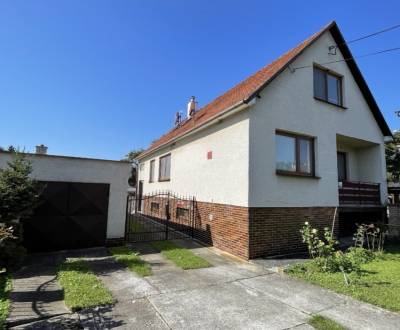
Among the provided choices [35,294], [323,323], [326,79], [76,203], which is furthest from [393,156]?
[35,294]

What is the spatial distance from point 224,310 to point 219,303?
0.98 ft

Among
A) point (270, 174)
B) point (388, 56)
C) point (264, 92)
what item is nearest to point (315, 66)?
point (388, 56)

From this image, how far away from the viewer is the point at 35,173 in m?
8.07

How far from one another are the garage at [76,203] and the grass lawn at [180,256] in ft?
5.06

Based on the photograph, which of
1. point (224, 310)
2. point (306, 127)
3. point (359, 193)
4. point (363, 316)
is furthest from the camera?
point (359, 193)

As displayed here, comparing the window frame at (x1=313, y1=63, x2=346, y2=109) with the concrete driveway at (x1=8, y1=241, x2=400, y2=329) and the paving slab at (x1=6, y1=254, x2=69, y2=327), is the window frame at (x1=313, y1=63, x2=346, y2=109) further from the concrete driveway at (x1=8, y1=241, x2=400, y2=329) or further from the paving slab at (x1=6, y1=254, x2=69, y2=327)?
the paving slab at (x1=6, y1=254, x2=69, y2=327)

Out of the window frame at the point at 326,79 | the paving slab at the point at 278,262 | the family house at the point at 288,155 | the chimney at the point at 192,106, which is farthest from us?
the chimney at the point at 192,106

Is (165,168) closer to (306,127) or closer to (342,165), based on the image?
(306,127)

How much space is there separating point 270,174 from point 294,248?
271 centimetres

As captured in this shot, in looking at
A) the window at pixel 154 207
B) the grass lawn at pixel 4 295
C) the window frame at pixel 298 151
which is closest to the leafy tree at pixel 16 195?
the grass lawn at pixel 4 295

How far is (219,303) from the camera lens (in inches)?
186

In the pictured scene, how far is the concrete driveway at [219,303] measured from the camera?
4000 mm

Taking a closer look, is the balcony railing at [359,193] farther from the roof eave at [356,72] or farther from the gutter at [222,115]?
the gutter at [222,115]

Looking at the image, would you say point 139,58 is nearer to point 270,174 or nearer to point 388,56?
point 270,174
